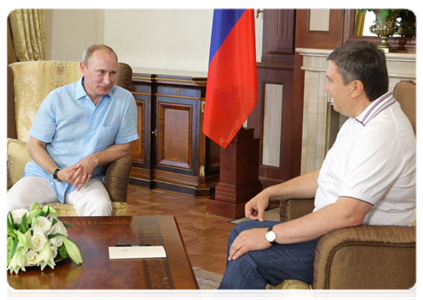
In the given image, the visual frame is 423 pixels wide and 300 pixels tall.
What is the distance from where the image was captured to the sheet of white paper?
2094 mm

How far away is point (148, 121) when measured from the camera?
5242 mm

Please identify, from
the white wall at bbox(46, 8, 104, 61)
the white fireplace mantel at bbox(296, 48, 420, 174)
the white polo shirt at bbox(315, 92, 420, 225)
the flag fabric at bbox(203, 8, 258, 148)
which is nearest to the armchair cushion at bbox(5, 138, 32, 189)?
the flag fabric at bbox(203, 8, 258, 148)

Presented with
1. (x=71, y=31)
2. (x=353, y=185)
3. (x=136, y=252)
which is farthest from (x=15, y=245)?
(x=71, y=31)

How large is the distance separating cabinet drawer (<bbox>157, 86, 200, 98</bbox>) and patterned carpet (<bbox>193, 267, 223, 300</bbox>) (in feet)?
6.26

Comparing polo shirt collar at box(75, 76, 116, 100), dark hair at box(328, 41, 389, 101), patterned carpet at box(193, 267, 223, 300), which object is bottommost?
patterned carpet at box(193, 267, 223, 300)

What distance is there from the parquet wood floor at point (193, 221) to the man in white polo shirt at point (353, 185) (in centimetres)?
122

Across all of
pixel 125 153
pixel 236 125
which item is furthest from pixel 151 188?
pixel 125 153

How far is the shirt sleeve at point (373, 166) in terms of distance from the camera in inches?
77.5

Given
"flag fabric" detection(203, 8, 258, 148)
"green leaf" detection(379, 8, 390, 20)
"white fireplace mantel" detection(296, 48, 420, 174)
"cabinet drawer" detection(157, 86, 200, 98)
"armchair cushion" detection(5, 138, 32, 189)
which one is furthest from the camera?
"cabinet drawer" detection(157, 86, 200, 98)

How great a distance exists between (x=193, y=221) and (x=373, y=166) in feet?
8.19

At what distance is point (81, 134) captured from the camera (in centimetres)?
316

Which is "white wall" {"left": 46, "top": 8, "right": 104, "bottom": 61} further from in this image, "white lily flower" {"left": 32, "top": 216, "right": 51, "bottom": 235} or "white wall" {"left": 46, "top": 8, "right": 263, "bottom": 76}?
Result: "white lily flower" {"left": 32, "top": 216, "right": 51, "bottom": 235}

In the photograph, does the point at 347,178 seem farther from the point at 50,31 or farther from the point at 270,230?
the point at 50,31

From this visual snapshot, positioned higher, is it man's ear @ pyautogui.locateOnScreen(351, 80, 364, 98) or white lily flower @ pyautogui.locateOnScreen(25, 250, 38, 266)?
man's ear @ pyautogui.locateOnScreen(351, 80, 364, 98)
